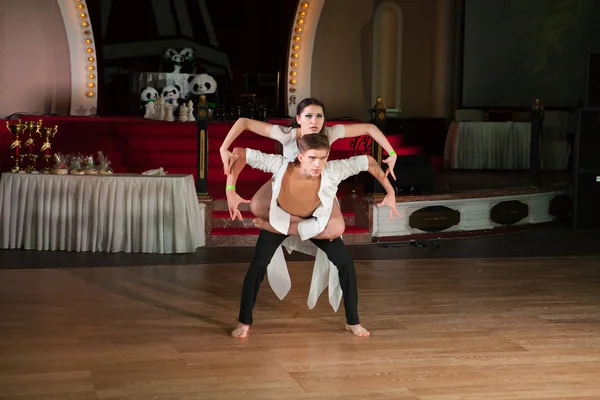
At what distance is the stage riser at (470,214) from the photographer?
332 inches

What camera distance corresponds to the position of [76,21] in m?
11.6

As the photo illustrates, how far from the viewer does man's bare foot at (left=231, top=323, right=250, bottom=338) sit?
4938mm

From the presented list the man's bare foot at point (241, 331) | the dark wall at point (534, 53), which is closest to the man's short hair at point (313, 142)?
the man's bare foot at point (241, 331)

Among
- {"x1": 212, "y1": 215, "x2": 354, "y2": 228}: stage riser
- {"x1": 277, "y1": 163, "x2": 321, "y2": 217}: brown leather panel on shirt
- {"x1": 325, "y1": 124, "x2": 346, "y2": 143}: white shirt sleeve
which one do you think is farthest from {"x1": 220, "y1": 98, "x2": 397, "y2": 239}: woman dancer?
{"x1": 212, "y1": 215, "x2": 354, "y2": 228}: stage riser

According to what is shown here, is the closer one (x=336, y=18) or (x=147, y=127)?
(x=147, y=127)

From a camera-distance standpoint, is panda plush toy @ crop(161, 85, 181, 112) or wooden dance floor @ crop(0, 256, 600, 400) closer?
wooden dance floor @ crop(0, 256, 600, 400)

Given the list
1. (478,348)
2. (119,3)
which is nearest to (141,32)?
(119,3)

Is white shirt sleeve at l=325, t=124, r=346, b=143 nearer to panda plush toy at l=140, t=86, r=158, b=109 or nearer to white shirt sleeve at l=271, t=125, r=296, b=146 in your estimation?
white shirt sleeve at l=271, t=125, r=296, b=146

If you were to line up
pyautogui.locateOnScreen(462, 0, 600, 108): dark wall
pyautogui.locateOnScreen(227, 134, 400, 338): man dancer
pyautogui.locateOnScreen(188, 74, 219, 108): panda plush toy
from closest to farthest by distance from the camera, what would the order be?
pyautogui.locateOnScreen(227, 134, 400, 338): man dancer < pyautogui.locateOnScreen(188, 74, 219, 108): panda plush toy < pyautogui.locateOnScreen(462, 0, 600, 108): dark wall

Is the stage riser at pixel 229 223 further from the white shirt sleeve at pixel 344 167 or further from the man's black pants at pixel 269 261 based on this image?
the white shirt sleeve at pixel 344 167

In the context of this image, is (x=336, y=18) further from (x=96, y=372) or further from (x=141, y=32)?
(x=96, y=372)

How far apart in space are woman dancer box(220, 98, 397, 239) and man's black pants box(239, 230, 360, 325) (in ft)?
0.30

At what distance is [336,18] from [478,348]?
8289 millimetres

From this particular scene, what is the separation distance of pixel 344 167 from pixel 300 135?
31 cm
